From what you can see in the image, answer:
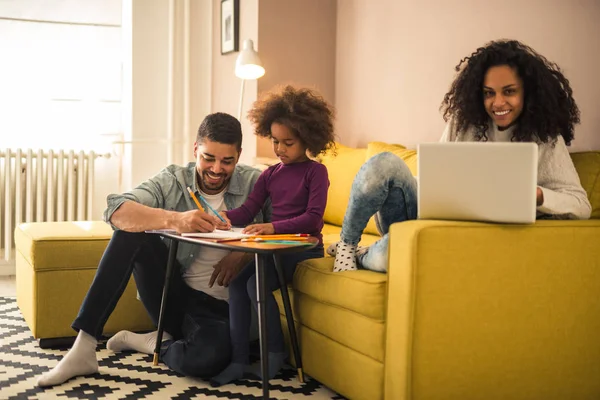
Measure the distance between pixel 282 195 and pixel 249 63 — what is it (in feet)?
4.74

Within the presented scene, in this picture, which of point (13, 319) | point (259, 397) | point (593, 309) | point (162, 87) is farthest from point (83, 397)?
point (162, 87)

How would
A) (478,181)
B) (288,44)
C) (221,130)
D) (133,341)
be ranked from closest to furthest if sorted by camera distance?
(478,181) < (221,130) < (133,341) < (288,44)

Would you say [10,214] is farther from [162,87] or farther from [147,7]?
[147,7]

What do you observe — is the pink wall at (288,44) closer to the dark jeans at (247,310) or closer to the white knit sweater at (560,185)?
the dark jeans at (247,310)

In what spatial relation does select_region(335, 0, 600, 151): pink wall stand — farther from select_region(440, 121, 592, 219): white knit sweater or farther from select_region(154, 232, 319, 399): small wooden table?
select_region(154, 232, 319, 399): small wooden table

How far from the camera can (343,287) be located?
205 cm

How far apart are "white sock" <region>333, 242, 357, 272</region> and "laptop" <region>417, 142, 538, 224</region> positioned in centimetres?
31

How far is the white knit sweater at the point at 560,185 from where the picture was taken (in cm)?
204

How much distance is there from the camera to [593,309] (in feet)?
6.52

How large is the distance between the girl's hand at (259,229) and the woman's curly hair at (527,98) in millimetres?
685

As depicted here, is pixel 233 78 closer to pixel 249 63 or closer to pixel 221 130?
pixel 249 63

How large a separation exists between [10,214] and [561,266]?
3.44m

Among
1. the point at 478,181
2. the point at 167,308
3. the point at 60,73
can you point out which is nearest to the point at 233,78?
the point at 60,73

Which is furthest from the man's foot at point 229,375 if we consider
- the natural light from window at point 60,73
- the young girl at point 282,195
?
the natural light from window at point 60,73
